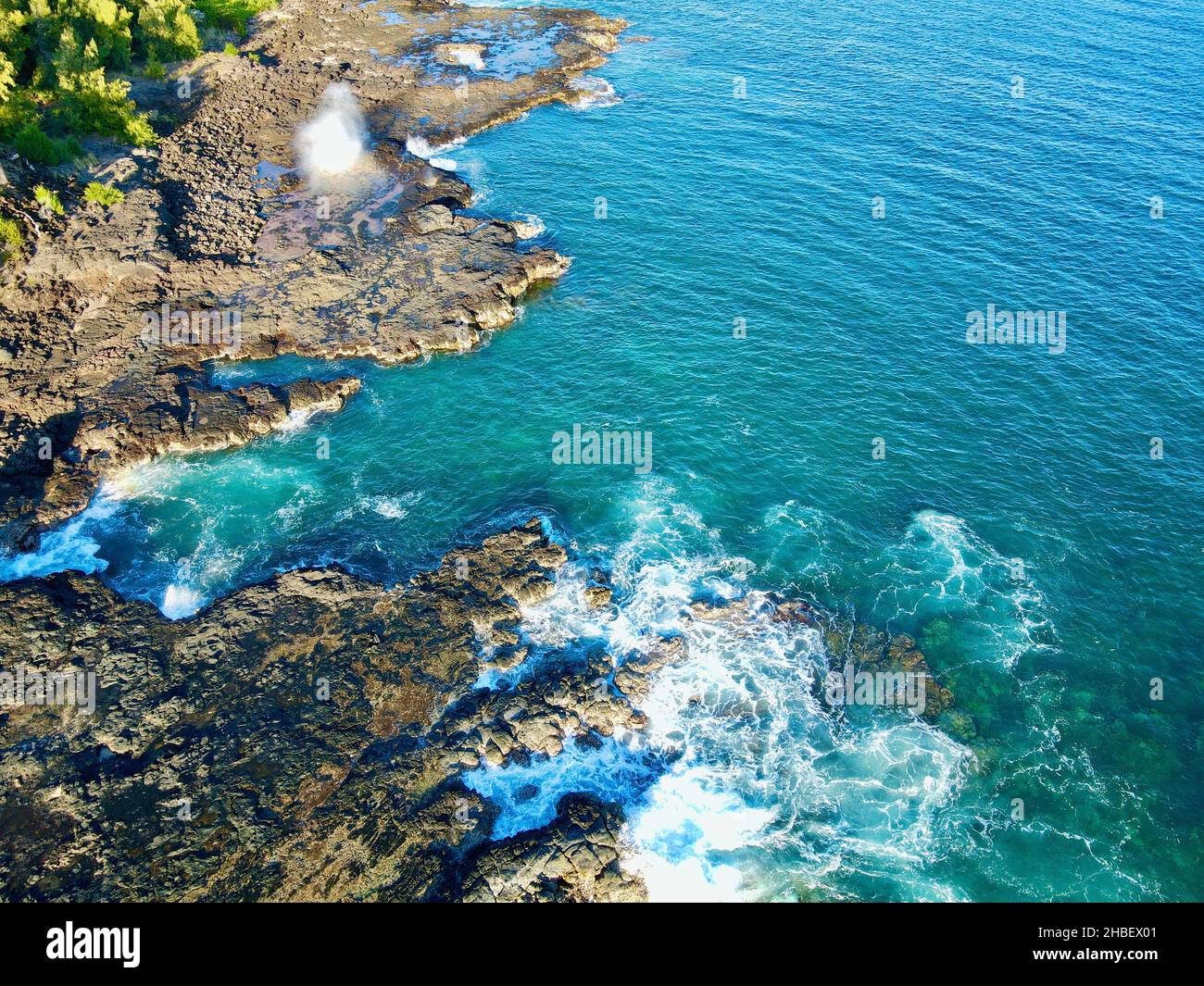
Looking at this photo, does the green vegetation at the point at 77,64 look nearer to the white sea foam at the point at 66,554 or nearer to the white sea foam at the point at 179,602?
the white sea foam at the point at 66,554

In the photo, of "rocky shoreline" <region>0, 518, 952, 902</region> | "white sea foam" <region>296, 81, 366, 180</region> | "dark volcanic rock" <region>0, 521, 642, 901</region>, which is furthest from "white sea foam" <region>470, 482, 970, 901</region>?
"white sea foam" <region>296, 81, 366, 180</region>

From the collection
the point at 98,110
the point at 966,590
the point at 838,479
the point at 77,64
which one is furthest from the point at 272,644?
the point at 77,64

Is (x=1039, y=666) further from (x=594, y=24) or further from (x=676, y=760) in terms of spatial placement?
(x=594, y=24)

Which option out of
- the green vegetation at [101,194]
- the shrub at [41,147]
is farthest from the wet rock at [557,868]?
the shrub at [41,147]

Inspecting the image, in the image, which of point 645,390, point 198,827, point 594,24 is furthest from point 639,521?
point 594,24

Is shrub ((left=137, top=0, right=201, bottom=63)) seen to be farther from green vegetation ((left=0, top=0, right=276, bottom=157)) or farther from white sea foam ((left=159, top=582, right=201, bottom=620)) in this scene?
white sea foam ((left=159, top=582, right=201, bottom=620))

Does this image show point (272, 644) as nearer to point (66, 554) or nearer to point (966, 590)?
point (66, 554)
